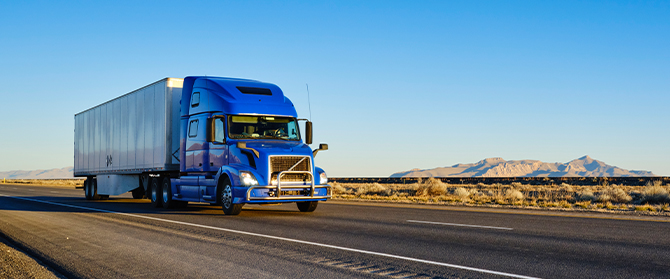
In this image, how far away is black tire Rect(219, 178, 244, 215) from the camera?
49.0ft

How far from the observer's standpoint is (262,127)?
15.8m

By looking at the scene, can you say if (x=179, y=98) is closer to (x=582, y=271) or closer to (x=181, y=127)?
(x=181, y=127)

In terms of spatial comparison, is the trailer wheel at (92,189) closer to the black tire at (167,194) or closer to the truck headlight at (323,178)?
the black tire at (167,194)

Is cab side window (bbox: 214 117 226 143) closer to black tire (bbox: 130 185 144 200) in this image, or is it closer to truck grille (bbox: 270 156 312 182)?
truck grille (bbox: 270 156 312 182)

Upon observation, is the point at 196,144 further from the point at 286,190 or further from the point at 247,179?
the point at 286,190

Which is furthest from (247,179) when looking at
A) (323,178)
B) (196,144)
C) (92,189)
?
(92,189)

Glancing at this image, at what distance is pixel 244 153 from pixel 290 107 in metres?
2.40

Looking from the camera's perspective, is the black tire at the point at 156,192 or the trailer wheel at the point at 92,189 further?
the trailer wheel at the point at 92,189

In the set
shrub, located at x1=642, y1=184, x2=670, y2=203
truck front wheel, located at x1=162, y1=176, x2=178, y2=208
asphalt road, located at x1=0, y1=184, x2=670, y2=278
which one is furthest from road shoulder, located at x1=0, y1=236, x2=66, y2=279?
shrub, located at x1=642, y1=184, x2=670, y2=203

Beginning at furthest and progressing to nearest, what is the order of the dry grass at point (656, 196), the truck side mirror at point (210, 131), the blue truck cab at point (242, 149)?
1. the dry grass at point (656, 196)
2. the truck side mirror at point (210, 131)
3. the blue truck cab at point (242, 149)

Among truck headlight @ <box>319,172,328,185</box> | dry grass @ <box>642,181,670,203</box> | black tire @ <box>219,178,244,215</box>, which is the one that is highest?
truck headlight @ <box>319,172,328,185</box>

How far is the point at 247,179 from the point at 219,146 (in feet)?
6.03

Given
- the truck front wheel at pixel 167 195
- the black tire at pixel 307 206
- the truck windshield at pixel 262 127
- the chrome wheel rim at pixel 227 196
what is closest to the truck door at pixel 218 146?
the truck windshield at pixel 262 127

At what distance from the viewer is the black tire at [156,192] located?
19.1 metres
